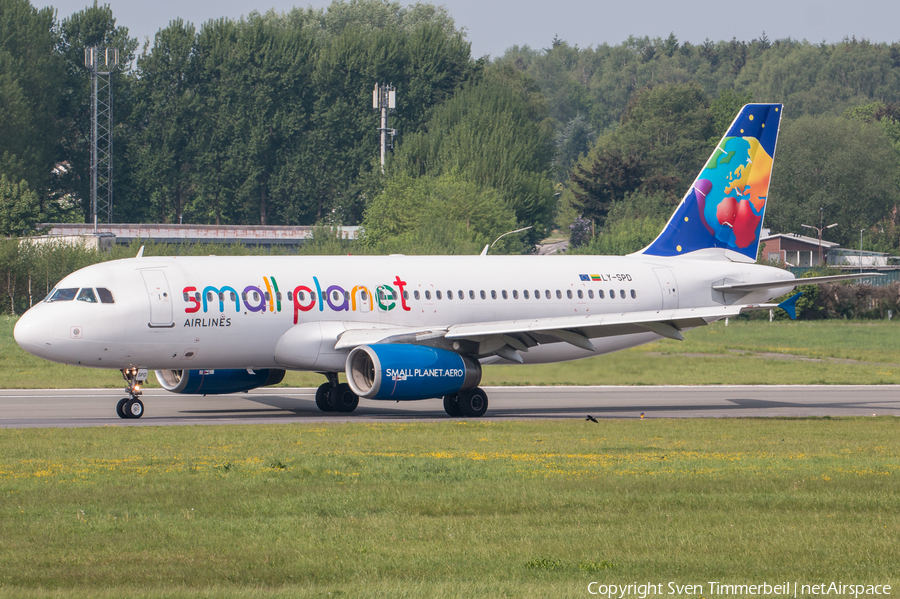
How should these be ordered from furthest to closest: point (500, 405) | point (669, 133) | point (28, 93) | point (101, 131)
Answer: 1. point (669, 133)
2. point (101, 131)
3. point (28, 93)
4. point (500, 405)

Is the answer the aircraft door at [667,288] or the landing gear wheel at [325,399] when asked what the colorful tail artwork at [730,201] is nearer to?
the aircraft door at [667,288]

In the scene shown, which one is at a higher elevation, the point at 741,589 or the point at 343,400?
the point at 741,589

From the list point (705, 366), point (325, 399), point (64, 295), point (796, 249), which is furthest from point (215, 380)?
point (796, 249)

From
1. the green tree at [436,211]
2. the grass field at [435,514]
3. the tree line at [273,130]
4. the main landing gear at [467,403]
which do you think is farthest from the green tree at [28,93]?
the grass field at [435,514]

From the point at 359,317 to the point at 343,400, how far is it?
2.68m

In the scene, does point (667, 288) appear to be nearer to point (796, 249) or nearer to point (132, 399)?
point (132, 399)

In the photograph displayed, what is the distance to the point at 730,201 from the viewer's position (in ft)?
130

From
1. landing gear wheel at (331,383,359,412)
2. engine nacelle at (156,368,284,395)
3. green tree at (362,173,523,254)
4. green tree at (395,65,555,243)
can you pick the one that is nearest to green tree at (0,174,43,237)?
green tree at (362,173,523,254)

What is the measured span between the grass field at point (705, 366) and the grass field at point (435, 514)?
407 inches

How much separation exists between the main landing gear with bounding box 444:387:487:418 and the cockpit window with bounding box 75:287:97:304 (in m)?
9.45

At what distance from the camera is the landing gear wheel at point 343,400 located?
33625mm

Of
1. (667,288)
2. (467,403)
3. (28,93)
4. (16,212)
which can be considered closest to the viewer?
(467,403)

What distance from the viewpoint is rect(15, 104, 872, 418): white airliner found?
1177 inches

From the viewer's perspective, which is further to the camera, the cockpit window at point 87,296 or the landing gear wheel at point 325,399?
the landing gear wheel at point 325,399
